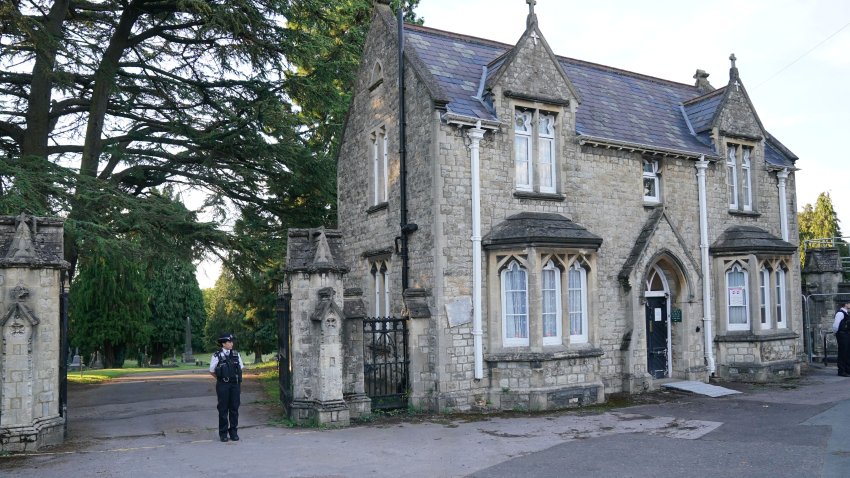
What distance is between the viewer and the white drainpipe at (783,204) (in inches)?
786

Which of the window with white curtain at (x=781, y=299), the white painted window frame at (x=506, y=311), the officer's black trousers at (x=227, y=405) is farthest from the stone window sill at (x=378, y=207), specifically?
the window with white curtain at (x=781, y=299)

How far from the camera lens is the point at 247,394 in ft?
→ 57.9

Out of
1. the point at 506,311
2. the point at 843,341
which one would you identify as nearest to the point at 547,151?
the point at 506,311

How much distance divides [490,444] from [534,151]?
7.27 metres

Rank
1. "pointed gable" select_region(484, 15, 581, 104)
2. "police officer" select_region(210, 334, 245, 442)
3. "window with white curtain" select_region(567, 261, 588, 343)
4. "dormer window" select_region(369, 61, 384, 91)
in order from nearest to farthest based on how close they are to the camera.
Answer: "police officer" select_region(210, 334, 245, 442)
"pointed gable" select_region(484, 15, 581, 104)
"window with white curtain" select_region(567, 261, 588, 343)
"dormer window" select_region(369, 61, 384, 91)

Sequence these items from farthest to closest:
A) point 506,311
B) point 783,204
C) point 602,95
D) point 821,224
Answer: point 821,224
point 783,204
point 602,95
point 506,311

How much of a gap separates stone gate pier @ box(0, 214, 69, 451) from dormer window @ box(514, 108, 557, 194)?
30.9 feet

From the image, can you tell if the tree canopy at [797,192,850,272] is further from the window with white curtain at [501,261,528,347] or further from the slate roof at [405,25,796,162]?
the window with white curtain at [501,261,528,347]

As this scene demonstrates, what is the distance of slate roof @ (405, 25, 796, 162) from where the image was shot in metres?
15.2

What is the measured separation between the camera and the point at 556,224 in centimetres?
1469

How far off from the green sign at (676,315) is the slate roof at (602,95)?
13.9 ft

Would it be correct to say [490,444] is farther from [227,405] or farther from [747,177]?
[747,177]

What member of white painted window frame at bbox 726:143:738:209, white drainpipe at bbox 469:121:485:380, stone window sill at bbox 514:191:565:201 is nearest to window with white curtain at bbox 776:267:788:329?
white painted window frame at bbox 726:143:738:209

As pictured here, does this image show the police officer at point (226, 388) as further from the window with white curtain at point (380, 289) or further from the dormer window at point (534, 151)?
the dormer window at point (534, 151)
